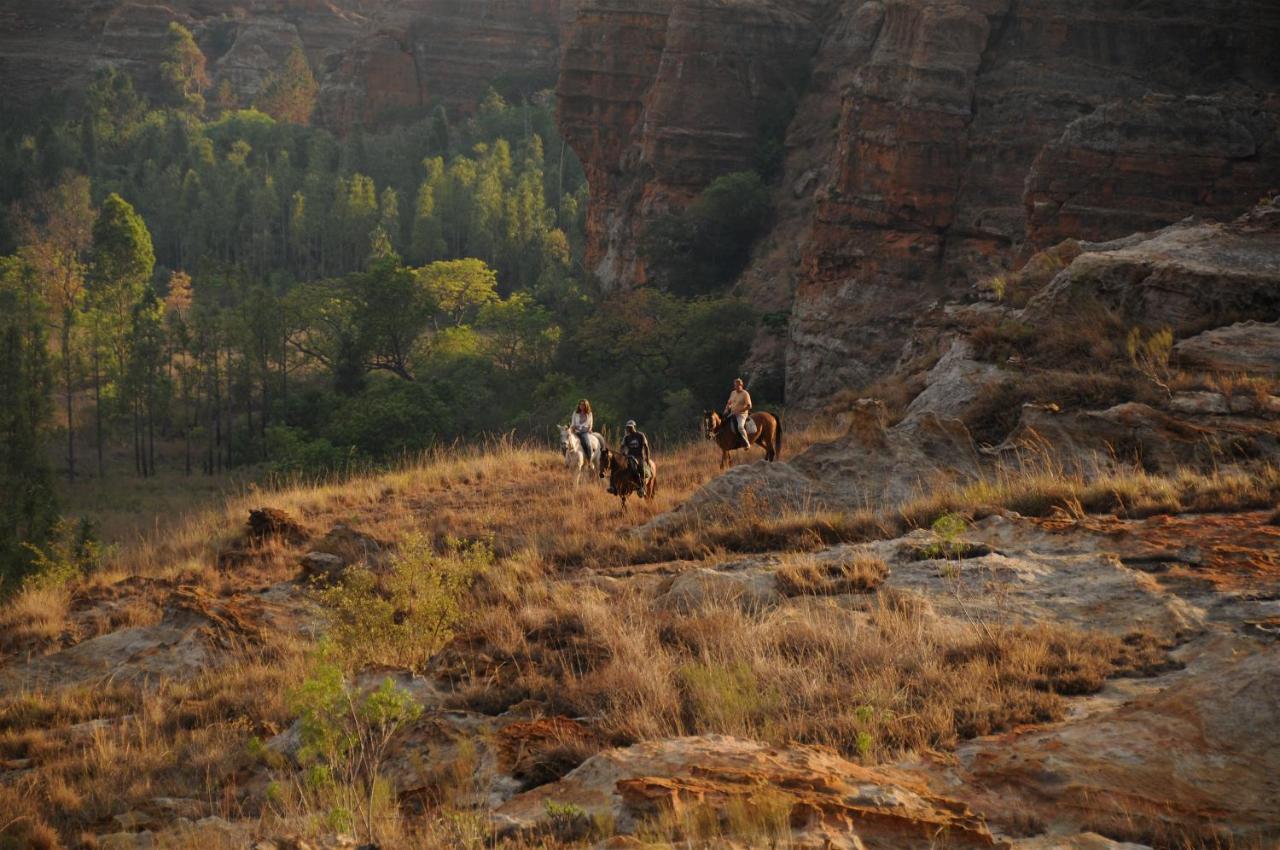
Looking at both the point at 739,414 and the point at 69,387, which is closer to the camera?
the point at 739,414

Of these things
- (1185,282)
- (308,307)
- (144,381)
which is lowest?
(144,381)

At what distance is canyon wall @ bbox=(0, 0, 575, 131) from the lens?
387 ft

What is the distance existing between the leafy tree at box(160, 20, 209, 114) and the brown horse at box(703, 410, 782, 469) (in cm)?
13375

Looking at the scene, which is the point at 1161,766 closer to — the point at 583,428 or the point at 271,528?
the point at 271,528

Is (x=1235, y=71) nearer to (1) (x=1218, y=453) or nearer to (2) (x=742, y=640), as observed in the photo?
(1) (x=1218, y=453)

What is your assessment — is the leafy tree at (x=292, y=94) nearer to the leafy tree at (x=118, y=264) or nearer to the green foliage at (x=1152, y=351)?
the leafy tree at (x=118, y=264)

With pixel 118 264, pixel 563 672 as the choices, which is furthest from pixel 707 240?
pixel 563 672

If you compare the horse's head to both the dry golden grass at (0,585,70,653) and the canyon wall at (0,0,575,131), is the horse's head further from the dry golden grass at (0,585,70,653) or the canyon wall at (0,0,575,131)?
the canyon wall at (0,0,575,131)

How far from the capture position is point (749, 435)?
16859mm

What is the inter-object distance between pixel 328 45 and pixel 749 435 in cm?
15335

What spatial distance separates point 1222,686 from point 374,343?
47761mm

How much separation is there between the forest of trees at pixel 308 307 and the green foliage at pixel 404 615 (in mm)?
14780

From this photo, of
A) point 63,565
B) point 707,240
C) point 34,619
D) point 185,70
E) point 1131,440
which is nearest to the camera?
point 1131,440

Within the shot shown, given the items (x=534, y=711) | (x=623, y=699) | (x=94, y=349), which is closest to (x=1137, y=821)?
(x=623, y=699)
